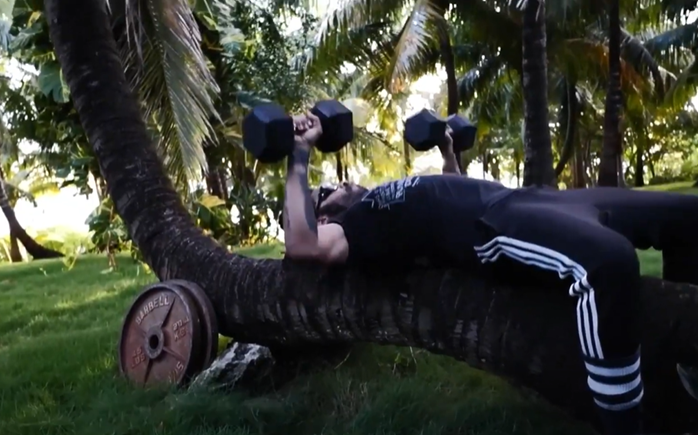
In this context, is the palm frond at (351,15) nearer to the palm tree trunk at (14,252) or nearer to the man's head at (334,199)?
the man's head at (334,199)

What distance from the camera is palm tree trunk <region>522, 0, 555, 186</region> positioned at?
27.4 ft

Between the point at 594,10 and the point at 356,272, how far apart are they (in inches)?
421

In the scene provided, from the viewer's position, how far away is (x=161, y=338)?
3.97m

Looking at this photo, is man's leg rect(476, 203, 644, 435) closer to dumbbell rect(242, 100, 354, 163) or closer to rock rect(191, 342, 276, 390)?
dumbbell rect(242, 100, 354, 163)

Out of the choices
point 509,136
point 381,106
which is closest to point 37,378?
point 381,106

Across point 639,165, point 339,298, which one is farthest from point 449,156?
point 639,165

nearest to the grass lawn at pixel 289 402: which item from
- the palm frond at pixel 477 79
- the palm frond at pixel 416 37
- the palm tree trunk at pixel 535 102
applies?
the palm tree trunk at pixel 535 102

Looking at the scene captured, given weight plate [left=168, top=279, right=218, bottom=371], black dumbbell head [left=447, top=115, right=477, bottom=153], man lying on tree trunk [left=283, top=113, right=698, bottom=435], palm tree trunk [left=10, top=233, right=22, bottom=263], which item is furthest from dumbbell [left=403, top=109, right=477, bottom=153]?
palm tree trunk [left=10, top=233, right=22, bottom=263]

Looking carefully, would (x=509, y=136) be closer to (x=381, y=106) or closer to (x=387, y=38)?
(x=381, y=106)

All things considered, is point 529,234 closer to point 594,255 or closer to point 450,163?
point 594,255

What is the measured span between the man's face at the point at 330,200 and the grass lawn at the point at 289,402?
908 mm

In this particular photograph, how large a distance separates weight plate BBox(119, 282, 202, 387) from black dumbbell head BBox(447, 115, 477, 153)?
5.20 ft

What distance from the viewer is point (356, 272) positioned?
3262 mm

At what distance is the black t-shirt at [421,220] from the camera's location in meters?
2.77
